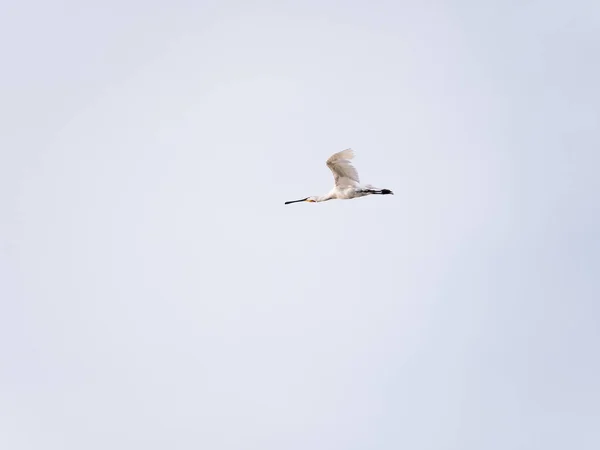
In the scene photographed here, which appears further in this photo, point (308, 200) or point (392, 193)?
point (308, 200)

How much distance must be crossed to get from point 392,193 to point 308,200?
6083mm

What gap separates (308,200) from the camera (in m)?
81.6

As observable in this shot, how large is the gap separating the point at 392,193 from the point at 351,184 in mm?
2710

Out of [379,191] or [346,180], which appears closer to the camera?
[379,191]

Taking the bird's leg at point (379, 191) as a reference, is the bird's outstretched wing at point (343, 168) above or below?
above

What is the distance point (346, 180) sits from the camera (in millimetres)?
78625

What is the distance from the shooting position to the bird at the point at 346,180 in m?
77.6

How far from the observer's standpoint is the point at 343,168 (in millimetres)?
77938

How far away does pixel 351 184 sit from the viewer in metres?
78.7

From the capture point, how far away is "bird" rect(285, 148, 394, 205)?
77.6m

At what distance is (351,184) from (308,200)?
3.46 meters

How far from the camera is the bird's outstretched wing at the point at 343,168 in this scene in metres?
77.6

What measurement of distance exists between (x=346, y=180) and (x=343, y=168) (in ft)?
2.76

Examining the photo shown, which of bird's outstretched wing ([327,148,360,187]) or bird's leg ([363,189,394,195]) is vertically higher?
bird's outstretched wing ([327,148,360,187])
